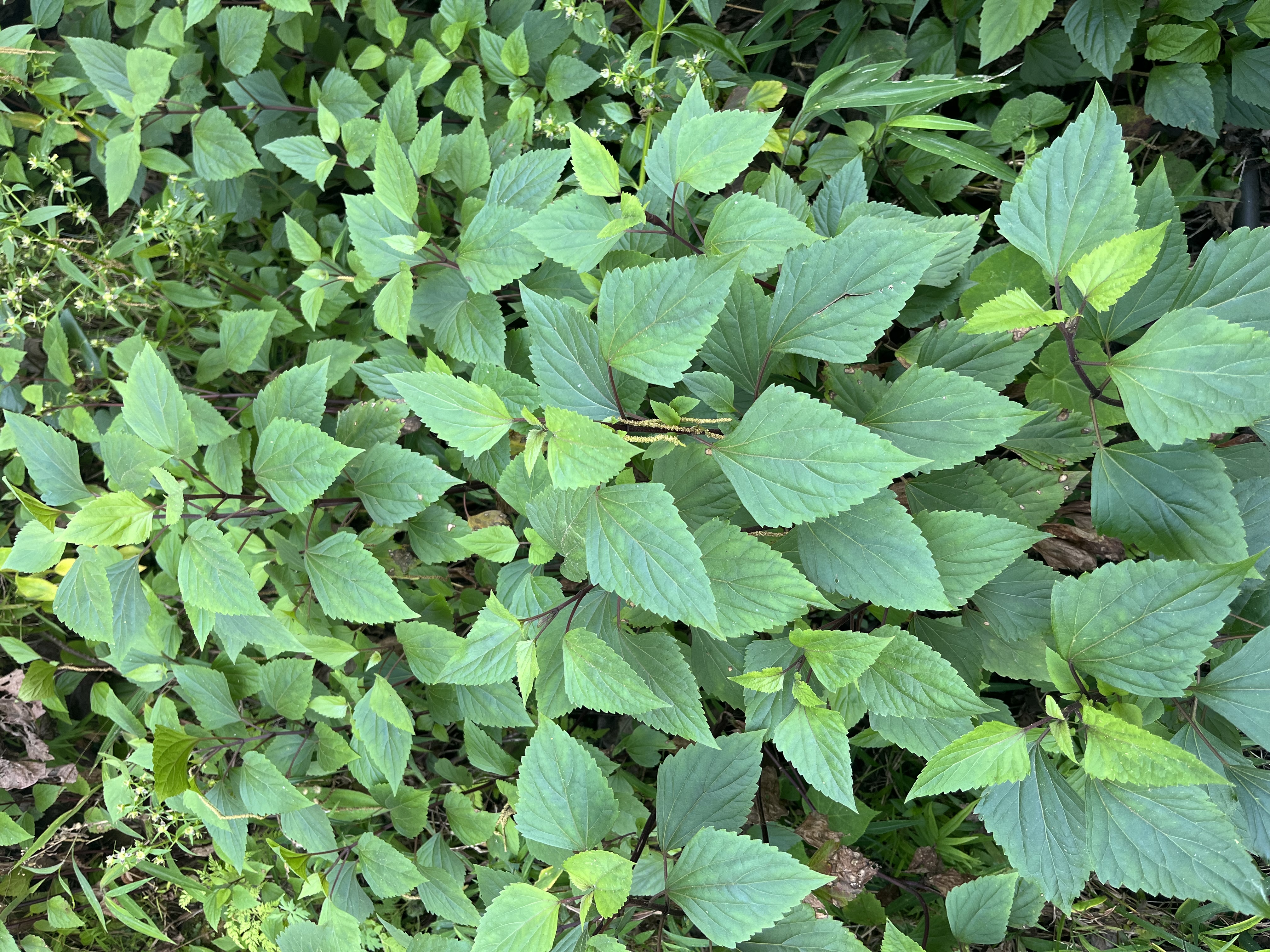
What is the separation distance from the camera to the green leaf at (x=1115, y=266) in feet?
3.91

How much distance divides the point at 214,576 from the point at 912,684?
4.97ft

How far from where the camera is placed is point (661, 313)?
127 cm

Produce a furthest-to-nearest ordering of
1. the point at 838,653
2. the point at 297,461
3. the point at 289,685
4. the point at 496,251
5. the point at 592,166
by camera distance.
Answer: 1. the point at 289,685
2. the point at 496,251
3. the point at 297,461
4. the point at 592,166
5. the point at 838,653

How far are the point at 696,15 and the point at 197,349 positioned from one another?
2.27 m

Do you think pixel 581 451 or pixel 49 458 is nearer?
pixel 581 451

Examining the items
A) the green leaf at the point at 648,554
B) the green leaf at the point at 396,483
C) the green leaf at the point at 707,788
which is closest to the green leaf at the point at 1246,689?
the green leaf at the point at 707,788

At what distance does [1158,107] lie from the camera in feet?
6.75

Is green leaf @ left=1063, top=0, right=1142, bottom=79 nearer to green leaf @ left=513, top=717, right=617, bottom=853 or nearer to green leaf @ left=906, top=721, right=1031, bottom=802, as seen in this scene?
green leaf @ left=906, top=721, right=1031, bottom=802

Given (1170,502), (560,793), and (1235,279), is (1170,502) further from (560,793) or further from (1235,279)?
(560,793)

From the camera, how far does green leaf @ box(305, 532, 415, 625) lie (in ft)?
5.75

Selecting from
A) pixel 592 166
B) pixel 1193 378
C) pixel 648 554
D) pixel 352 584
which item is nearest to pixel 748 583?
pixel 648 554

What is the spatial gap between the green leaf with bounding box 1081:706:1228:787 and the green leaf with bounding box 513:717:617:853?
0.90m

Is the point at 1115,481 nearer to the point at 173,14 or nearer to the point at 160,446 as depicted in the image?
the point at 160,446

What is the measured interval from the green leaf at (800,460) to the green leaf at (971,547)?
27 cm
